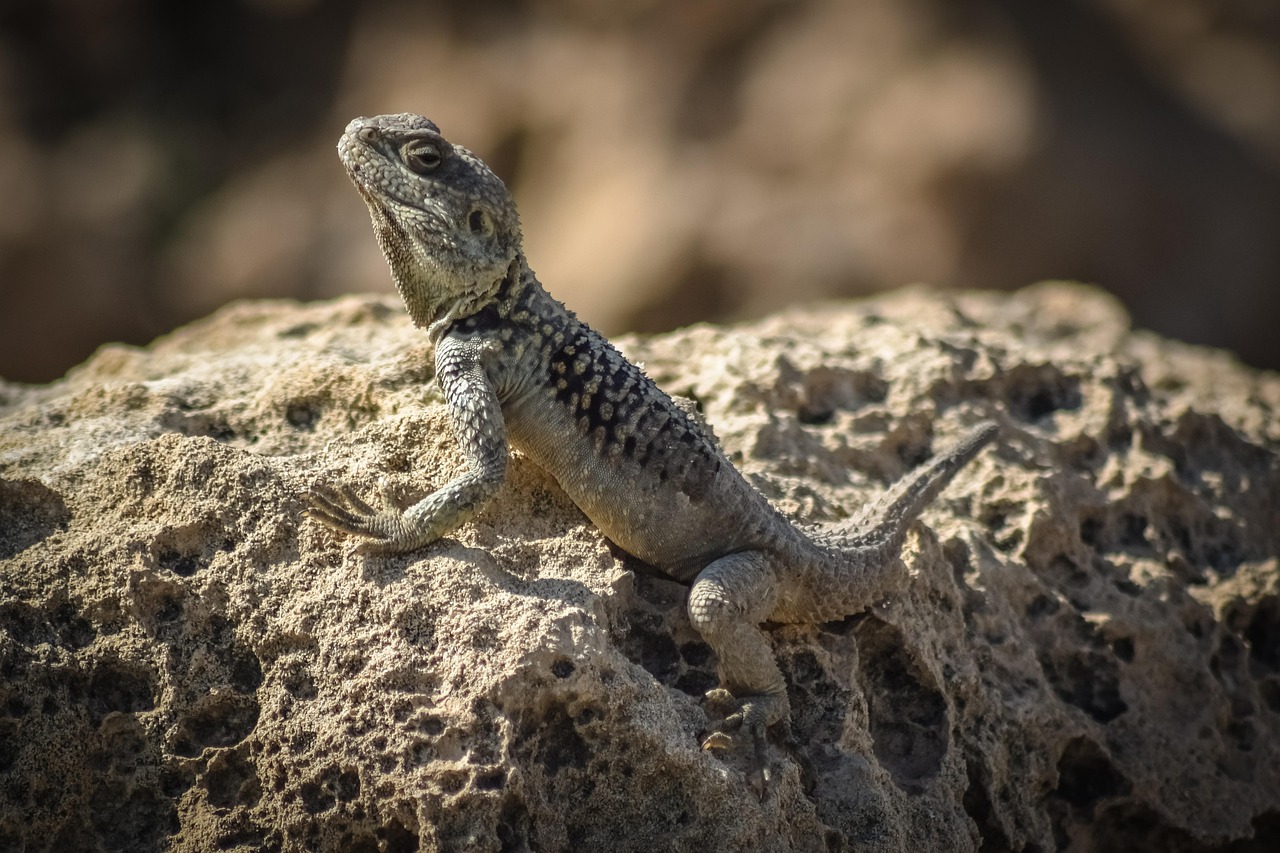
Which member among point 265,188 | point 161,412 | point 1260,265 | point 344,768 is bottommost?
point 1260,265

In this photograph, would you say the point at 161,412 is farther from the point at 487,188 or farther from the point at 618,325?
the point at 618,325

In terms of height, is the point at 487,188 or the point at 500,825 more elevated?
the point at 487,188

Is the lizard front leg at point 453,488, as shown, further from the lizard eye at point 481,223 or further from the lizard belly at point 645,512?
the lizard eye at point 481,223

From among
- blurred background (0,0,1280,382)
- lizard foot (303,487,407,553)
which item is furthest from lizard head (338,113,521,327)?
blurred background (0,0,1280,382)

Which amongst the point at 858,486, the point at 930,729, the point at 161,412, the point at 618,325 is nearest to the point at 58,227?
the point at 618,325

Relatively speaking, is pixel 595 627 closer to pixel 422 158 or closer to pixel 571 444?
pixel 571 444

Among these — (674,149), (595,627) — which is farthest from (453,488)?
(674,149)

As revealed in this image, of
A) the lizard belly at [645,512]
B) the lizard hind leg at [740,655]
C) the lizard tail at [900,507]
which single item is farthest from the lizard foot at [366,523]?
the lizard tail at [900,507]
